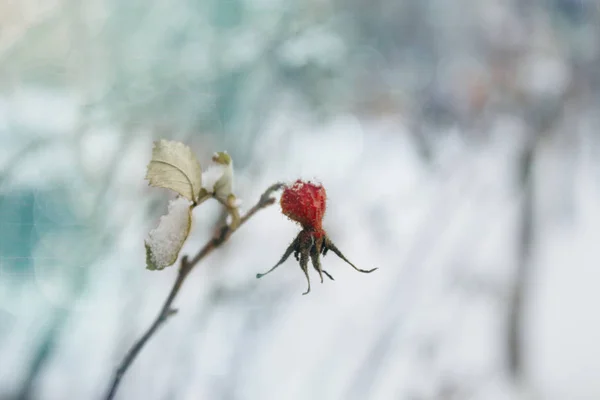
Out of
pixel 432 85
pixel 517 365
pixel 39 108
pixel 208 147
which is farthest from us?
pixel 432 85

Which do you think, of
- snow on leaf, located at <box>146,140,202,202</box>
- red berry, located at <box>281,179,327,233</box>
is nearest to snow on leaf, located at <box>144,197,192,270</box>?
snow on leaf, located at <box>146,140,202,202</box>

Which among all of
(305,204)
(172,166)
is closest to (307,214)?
(305,204)

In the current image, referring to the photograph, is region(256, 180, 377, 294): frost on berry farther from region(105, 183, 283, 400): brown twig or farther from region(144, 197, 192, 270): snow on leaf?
region(144, 197, 192, 270): snow on leaf

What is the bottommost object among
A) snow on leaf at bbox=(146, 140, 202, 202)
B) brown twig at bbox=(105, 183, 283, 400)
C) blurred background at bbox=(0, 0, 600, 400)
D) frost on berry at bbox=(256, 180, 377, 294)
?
blurred background at bbox=(0, 0, 600, 400)

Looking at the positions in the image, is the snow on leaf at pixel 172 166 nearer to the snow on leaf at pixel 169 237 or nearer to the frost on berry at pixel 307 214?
the snow on leaf at pixel 169 237

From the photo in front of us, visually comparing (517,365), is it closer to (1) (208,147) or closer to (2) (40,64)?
(1) (208,147)

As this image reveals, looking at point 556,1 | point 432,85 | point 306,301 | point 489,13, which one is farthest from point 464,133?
point 306,301

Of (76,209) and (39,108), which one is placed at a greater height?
(39,108)

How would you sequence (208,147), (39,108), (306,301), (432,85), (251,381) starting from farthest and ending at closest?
(432,85) → (306,301) → (208,147) → (251,381) → (39,108)
